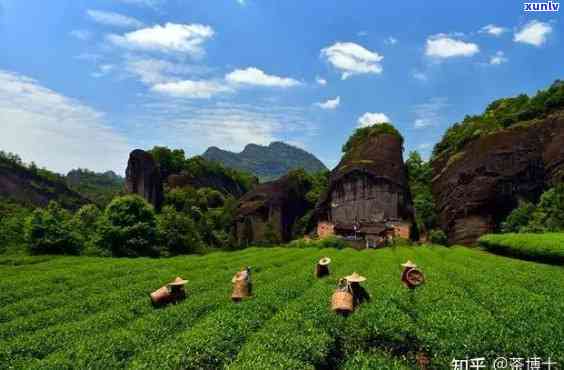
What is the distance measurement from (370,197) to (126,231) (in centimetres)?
4105

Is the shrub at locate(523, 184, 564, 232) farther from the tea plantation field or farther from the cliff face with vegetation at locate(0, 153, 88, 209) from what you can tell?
the cliff face with vegetation at locate(0, 153, 88, 209)

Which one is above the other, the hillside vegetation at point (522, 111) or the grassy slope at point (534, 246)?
the hillside vegetation at point (522, 111)

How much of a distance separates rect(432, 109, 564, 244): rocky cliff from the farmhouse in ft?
29.8

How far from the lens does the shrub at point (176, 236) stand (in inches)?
1998

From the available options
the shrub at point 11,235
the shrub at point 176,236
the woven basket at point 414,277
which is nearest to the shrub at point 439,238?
the shrub at point 176,236

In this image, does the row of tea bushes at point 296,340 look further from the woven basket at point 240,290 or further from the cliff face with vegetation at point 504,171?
the cliff face with vegetation at point 504,171

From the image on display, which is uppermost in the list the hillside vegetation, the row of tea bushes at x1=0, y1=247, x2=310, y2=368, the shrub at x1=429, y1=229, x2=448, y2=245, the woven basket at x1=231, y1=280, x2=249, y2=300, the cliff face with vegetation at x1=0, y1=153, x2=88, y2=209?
the hillside vegetation

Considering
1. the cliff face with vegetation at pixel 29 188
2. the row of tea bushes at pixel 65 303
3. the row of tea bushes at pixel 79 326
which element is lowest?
the row of tea bushes at pixel 65 303

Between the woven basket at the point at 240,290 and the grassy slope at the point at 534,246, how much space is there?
72.7ft

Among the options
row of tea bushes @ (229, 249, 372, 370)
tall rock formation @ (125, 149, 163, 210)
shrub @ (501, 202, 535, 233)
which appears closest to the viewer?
row of tea bushes @ (229, 249, 372, 370)

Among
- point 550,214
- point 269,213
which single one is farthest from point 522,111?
point 269,213

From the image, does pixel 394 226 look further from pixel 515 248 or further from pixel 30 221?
pixel 30 221

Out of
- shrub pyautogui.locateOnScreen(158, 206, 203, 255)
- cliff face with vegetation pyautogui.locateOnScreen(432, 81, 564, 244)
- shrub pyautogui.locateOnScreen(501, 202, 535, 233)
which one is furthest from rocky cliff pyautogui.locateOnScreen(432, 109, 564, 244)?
shrub pyautogui.locateOnScreen(158, 206, 203, 255)

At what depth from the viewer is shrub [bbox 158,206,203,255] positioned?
166ft
